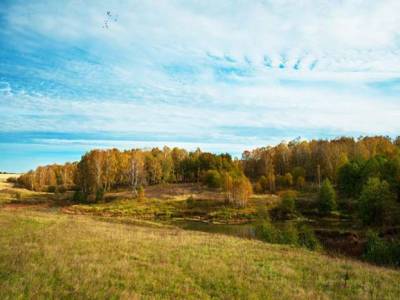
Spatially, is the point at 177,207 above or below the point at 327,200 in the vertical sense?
below

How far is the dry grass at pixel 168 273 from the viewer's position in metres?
11.1

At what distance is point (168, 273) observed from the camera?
535 inches

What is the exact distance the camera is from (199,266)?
1509cm

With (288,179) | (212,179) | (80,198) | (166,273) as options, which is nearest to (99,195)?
(80,198)

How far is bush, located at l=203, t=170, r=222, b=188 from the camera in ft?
360

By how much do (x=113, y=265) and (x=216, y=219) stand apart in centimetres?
5969

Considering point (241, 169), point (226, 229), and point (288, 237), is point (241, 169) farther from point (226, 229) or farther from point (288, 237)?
point (288, 237)

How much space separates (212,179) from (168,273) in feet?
327

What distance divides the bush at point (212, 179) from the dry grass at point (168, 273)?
293 ft

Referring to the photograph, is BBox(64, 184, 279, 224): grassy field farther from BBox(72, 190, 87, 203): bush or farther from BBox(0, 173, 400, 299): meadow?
BBox(0, 173, 400, 299): meadow

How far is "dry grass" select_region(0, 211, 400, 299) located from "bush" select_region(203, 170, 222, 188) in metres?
89.2

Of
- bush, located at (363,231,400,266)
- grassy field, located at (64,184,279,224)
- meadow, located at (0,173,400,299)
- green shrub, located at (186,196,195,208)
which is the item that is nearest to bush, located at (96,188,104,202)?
grassy field, located at (64,184,279,224)

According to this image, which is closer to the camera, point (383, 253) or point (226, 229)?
point (383, 253)

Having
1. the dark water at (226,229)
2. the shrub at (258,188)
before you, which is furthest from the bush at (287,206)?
the shrub at (258,188)
